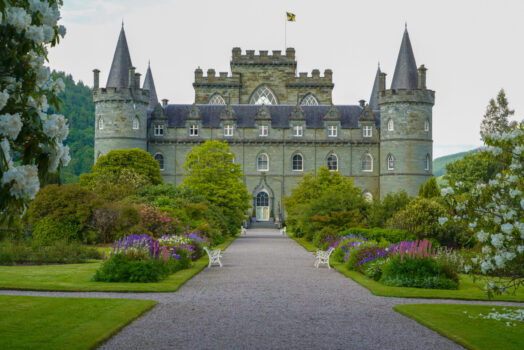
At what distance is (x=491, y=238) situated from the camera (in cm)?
819

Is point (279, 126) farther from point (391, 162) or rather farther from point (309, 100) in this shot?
point (391, 162)

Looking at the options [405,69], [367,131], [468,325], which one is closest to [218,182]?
[367,131]

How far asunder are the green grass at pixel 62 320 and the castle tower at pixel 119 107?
39993mm

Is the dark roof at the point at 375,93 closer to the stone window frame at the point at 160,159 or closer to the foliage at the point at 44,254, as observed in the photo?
the stone window frame at the point at 160,159

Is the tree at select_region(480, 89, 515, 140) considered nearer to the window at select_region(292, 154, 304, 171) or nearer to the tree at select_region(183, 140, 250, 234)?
the window at select_region(292, 154, 304, 171)

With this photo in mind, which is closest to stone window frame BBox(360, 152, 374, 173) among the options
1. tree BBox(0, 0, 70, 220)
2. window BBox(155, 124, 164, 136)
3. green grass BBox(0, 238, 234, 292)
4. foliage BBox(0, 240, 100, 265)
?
window BBox(155, 124, 164, 136)

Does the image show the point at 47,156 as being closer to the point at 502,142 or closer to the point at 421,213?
the point at 502,142

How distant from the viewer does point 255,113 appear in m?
56.0

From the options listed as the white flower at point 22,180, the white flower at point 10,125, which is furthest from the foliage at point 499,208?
the white flower at point 10,125

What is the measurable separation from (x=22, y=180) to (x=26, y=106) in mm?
912

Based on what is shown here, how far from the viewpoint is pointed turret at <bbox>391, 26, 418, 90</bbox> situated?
50.7 meters

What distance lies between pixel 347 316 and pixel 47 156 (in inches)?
253

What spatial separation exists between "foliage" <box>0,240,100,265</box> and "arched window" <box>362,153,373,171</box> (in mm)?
37196

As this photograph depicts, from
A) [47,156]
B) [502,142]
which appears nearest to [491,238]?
[502,142]
